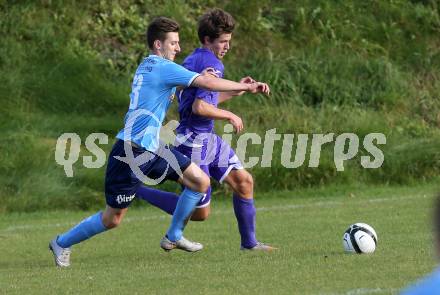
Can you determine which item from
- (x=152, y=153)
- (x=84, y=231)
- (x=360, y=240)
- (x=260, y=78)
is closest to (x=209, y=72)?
(x=152, y=153)

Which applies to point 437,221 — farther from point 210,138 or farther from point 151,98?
point 210,138

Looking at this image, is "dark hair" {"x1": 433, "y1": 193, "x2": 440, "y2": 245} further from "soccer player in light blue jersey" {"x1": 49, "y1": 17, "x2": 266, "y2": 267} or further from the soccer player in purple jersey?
the soccer player in purple jersey

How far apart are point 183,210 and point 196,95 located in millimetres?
912

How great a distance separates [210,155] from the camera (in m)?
8.55

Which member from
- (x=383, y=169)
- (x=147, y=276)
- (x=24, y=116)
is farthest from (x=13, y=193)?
(x=147, y=276)

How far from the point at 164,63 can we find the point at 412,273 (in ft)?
8.10

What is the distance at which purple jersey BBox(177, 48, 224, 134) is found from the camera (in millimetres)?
8523

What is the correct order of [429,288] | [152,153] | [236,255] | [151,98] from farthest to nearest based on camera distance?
[236,255], [151,98], [152,153], [429,288]

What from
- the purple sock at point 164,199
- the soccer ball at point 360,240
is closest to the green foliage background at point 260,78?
the purple sock at point 164,199

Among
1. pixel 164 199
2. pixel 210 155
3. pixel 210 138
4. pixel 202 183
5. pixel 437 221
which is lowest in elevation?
pixel 164 199

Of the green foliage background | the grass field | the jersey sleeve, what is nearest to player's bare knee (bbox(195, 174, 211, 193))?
the grass field

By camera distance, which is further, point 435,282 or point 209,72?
point 209,72

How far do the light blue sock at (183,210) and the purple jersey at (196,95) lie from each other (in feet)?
2.02

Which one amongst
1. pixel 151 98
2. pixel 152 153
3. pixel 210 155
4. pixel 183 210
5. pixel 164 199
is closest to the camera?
pixel 152 153
